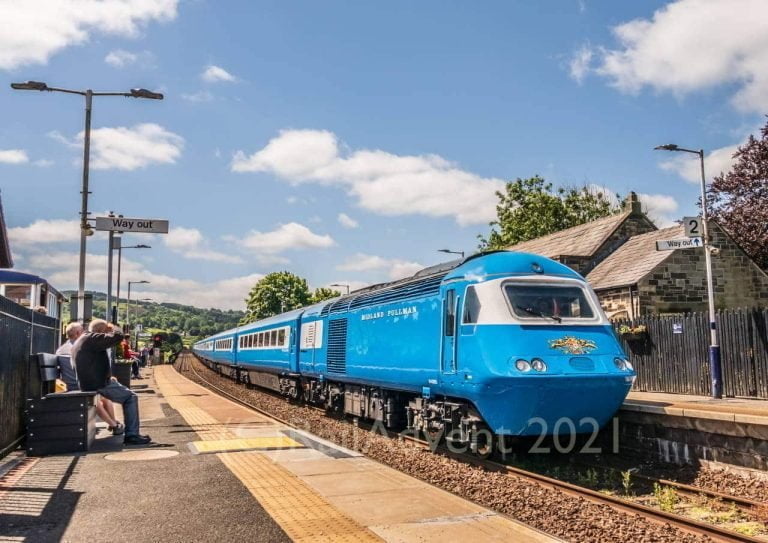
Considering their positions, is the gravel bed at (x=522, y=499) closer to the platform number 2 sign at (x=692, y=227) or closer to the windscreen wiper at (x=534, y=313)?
the windscreen wiper at (x=534, y=313)

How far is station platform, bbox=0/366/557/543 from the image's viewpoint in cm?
595

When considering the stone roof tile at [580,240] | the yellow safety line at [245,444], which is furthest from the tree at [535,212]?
the yellow safety line at [245,444]

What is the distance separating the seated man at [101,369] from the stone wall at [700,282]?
15.8 meters

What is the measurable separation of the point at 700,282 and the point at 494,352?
16.0 metres

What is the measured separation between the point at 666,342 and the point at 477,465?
389 inches

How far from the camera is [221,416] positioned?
15414 mm

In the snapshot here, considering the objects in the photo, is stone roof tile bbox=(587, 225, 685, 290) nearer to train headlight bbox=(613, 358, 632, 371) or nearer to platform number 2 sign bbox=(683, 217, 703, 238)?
platform number 2 sign bbox=(683, 217, 703, 238)

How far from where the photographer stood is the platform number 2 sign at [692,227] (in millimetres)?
16922

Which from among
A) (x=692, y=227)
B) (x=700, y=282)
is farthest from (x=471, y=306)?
(x=700, y=282)

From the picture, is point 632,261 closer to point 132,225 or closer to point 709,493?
point 709,493

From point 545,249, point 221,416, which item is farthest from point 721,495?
point 545,249

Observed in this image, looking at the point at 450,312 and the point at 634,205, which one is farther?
the point at 634,205

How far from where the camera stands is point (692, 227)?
17.0 meters

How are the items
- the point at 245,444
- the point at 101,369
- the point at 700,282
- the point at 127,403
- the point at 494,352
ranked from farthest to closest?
the point at 700,282
the point at 245,444
the point at 127,403
the point at 101,369
the point at 494,352
